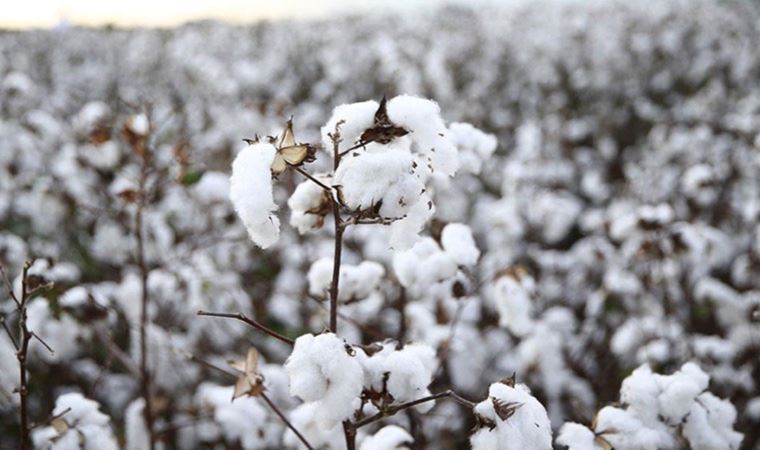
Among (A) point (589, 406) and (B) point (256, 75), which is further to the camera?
(B) point (256, 75)

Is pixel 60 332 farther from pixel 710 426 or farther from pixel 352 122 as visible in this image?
pixel 710 426

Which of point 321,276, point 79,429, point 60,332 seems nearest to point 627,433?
point 321,276

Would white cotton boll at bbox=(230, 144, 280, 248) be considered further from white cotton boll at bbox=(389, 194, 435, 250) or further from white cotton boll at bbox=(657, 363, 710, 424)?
white cotton boll at bbox=(657, 363, 710, 424)

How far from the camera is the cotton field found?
1.17 meters

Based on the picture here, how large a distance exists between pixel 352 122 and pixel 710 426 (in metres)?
0.93

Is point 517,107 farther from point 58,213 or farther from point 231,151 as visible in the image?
point 58,213

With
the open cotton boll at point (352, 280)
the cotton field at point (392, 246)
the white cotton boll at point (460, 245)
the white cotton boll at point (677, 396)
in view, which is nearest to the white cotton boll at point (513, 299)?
the cotton field at point (392, 246)

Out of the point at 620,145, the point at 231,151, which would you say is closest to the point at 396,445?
the point at 231,151

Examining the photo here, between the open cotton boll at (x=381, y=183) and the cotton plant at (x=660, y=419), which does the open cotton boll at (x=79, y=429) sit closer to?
the open cotton boll at (x=381, y=183)

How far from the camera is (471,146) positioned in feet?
5.63

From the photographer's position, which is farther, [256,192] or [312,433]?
[312,433]

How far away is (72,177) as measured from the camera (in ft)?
13.6

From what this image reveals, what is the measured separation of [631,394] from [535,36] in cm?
921

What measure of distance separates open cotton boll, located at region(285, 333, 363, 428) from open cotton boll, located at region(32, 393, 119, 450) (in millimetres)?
649
